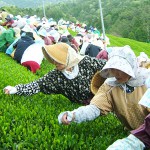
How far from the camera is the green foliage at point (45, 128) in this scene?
4219mm

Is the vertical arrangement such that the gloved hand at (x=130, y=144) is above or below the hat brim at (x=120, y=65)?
below

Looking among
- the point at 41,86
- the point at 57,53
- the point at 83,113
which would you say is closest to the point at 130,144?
the point at 83,113

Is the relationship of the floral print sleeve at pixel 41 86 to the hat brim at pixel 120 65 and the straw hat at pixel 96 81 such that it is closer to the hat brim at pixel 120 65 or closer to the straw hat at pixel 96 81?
the straw hat at pixel 96 81

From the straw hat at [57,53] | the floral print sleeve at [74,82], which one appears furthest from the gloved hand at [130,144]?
the floral print sleeve at [74,82]

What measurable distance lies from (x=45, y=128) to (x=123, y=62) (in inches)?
54.4

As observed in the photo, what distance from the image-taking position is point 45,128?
15.1ft

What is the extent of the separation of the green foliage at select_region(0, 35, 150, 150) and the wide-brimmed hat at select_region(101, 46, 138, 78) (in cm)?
93

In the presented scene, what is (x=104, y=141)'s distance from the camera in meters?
4.34

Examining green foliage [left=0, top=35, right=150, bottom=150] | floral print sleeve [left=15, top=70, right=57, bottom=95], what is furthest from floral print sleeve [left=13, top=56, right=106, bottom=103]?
green foliage [left=0, top=35, right=150, bottom=150]

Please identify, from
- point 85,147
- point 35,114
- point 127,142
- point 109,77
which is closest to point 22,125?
point 35,114

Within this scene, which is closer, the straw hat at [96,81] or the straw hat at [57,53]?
the straw hat at [96,81]

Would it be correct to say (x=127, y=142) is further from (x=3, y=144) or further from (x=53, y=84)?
(x=53, y=84)

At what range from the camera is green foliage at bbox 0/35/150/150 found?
4219 millimetres

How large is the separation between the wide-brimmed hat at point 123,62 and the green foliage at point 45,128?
93cm
